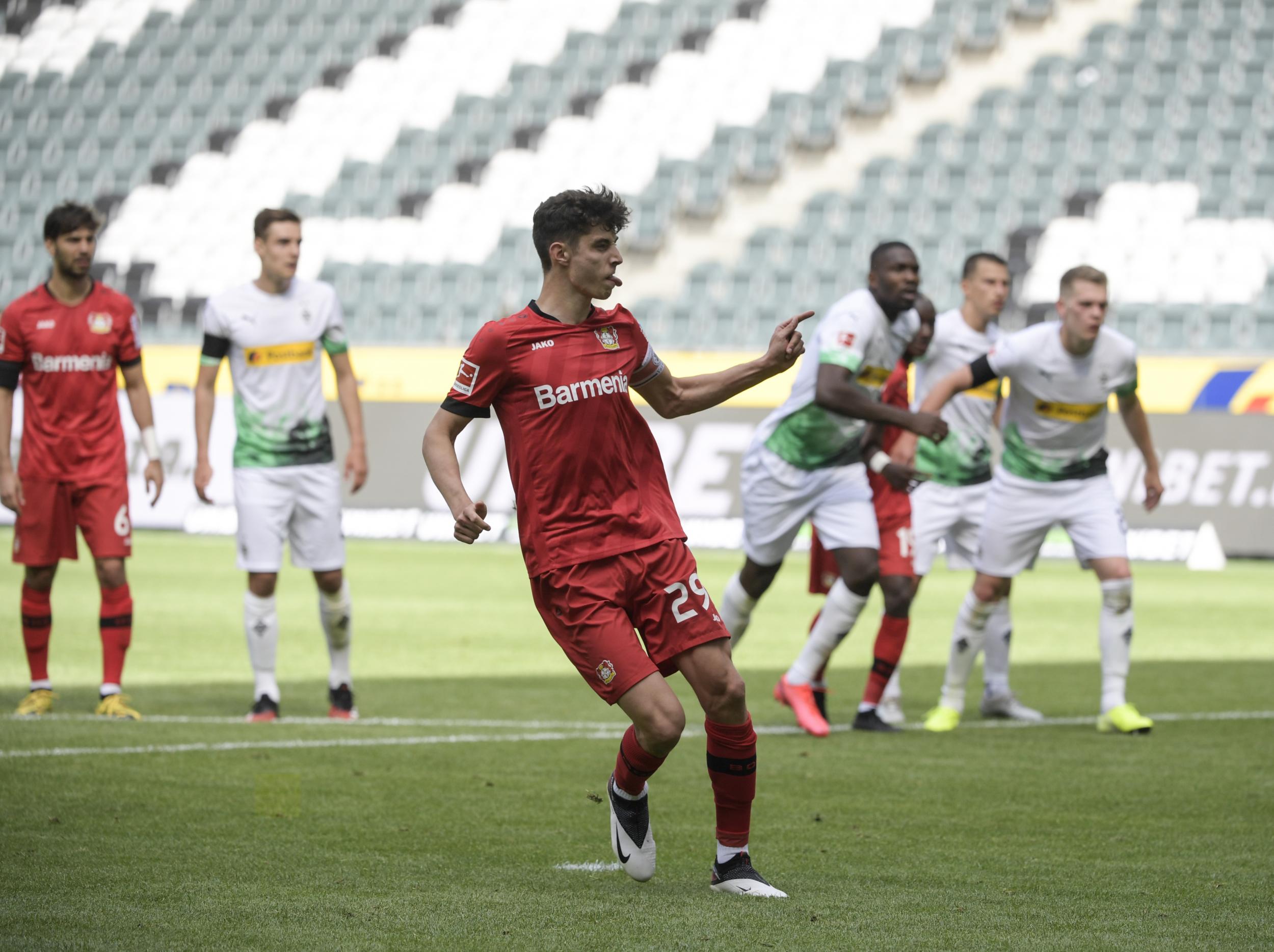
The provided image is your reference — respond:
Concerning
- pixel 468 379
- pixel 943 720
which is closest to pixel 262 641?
pixel 943 720

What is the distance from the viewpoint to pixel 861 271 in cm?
2444

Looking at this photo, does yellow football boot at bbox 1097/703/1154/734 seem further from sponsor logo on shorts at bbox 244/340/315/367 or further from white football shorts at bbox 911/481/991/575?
sponsor logo on shorts at bbox 244/340/315/367

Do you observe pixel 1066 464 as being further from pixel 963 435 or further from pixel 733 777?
pixel 733 777

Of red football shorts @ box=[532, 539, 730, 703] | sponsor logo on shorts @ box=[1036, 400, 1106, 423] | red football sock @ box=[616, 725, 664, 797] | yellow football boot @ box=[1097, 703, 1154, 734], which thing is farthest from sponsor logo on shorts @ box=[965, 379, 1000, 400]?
red football sock @ box=[616, 725, 664, 797]

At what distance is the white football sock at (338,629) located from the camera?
833 cm

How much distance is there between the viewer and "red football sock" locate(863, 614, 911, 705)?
8203 mm

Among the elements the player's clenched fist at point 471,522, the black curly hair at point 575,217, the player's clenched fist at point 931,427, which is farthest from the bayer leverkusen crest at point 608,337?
the player's clenched fist at point 931,427

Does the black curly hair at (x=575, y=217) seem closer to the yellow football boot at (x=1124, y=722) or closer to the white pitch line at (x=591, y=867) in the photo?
the white pitch line at (x=591, y=867)

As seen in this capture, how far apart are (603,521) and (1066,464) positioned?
4311mm

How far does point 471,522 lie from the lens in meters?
4.32

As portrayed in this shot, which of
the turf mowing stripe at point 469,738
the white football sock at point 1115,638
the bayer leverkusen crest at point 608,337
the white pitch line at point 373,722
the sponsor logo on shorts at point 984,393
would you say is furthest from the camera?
the sponsor logo on shorts at point 984,393

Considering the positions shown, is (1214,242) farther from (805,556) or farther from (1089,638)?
(1089,638)

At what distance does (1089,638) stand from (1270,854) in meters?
7.63

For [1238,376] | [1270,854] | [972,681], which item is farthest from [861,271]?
[1270,854]
